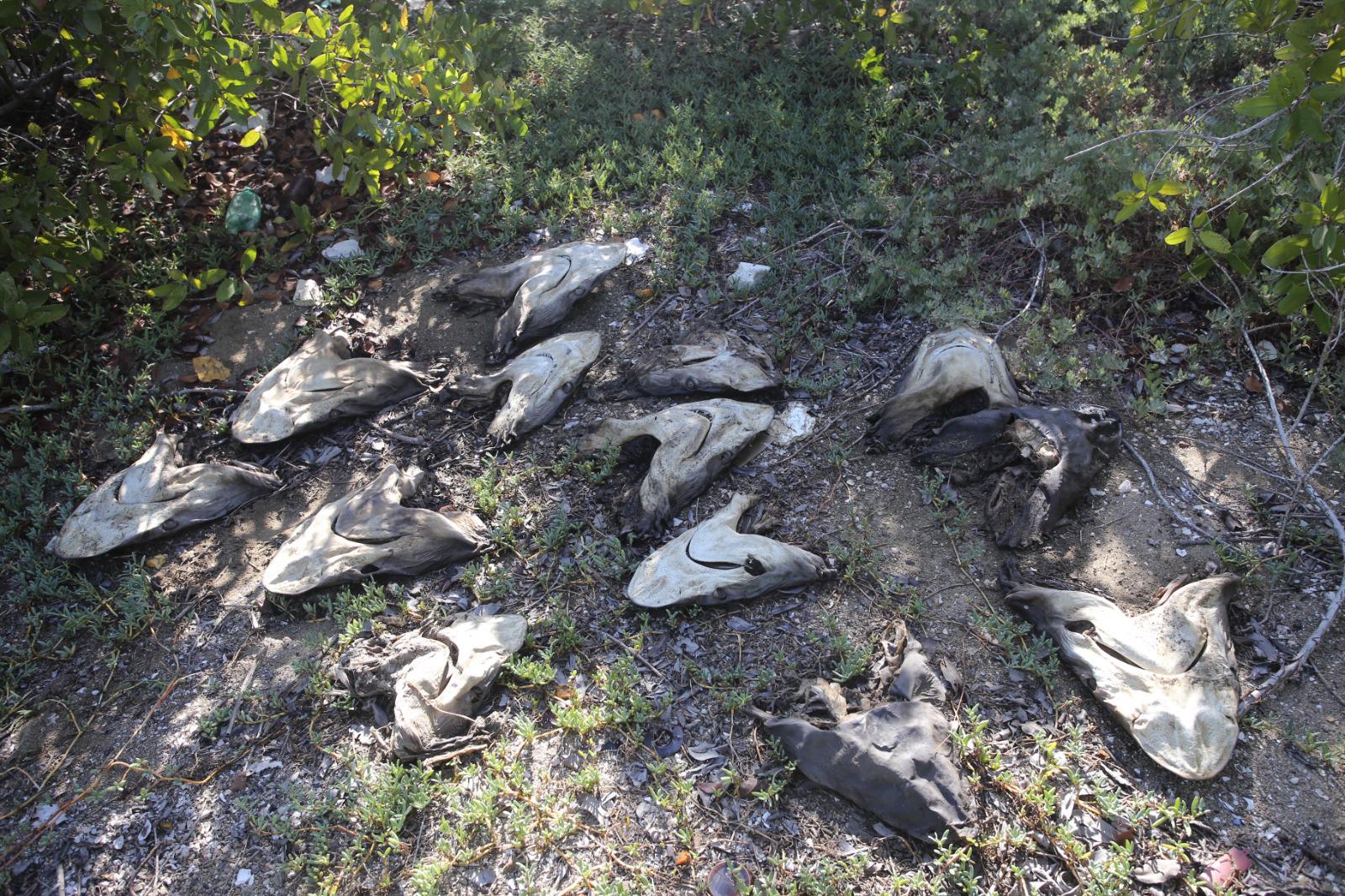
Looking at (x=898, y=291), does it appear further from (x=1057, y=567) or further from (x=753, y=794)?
(x=753, y=794)

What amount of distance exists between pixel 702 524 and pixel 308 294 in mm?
2582

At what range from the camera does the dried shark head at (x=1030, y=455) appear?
10.2 ft

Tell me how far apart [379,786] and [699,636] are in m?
1.09

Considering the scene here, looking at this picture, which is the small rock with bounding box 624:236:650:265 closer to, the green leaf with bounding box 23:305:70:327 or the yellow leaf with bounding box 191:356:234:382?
the yellow leaf with bounding box 191:356:234:382

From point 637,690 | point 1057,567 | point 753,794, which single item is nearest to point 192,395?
point 637,690

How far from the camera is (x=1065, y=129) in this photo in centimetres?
474

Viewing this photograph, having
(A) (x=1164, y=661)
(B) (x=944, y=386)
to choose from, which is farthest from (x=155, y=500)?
(A) (x=1164, y=661)

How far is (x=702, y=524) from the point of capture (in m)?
3.22

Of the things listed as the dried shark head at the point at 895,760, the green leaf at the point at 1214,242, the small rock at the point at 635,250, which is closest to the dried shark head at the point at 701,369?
the small rock at the point at 635,250

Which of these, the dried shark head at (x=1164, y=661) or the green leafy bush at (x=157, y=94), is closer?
the dried shark head at (x=1164, y=661)

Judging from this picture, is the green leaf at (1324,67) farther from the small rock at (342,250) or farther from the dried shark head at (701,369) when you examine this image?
the small rock at (342,250)

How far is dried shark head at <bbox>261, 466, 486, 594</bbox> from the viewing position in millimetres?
3215

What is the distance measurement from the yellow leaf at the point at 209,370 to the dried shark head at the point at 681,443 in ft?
6.24

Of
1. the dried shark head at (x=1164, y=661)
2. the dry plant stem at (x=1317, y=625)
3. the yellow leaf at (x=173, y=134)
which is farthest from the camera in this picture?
the yellow leaf at (x=173, y=134)
